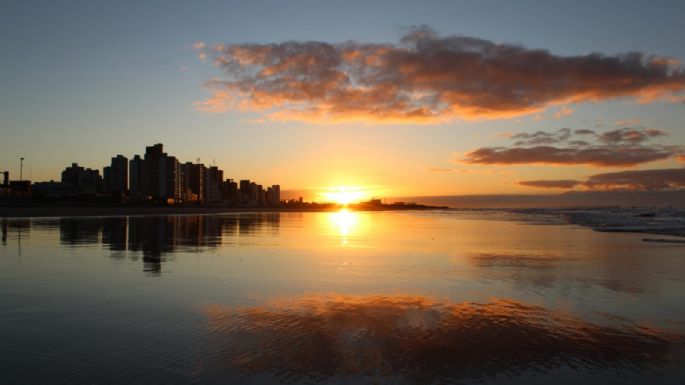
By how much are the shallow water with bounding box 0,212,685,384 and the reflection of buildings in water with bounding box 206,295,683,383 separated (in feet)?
0.13

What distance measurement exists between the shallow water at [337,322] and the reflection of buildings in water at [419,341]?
39 mm

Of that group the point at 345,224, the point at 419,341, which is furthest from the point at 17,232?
the point at 345,224

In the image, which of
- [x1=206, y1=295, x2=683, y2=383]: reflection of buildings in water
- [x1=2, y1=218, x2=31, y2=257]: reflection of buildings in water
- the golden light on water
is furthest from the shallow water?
the golden light on water

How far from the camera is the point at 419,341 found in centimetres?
845

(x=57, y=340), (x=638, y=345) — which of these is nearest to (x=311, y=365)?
(x=57, y=340)

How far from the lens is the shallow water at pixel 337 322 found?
7.02 metres

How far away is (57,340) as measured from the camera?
27.1 feet

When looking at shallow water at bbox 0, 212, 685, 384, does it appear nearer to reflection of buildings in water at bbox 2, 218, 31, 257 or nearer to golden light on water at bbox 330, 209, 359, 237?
reflection of buildings in water at bbox 2, 218, 31, 257

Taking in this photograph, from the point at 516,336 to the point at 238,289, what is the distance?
771 cm

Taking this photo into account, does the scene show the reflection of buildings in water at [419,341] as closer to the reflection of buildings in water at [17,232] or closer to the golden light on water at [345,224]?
the reflection of buildings in water at [17,232]

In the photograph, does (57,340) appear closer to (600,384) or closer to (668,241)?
(600,384)

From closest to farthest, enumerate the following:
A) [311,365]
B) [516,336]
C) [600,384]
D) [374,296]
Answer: [600,384] < [311,365] < [516,336] < [374,296]

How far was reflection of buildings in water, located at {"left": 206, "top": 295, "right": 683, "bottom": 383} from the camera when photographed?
718cm

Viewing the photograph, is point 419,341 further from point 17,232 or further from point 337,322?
point 17,232
